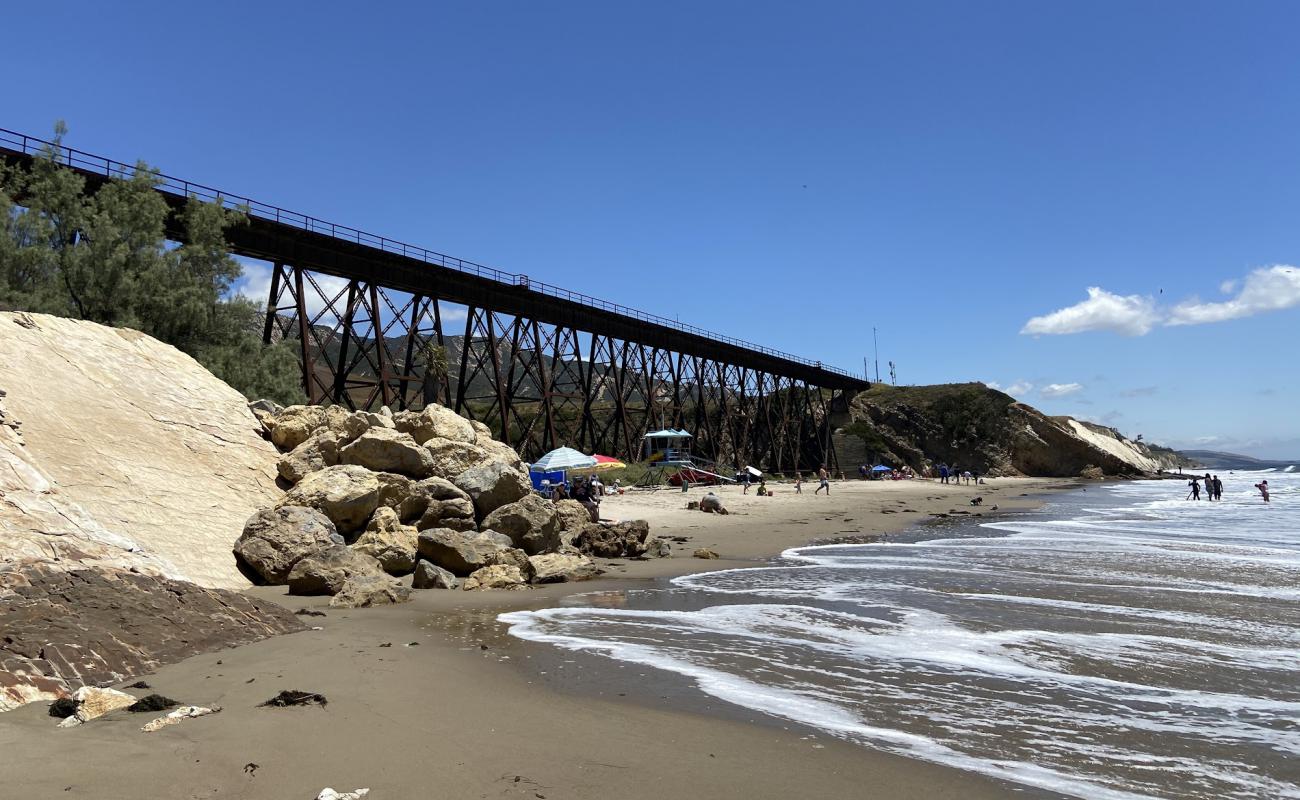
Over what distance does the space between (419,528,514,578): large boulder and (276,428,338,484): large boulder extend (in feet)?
8.66

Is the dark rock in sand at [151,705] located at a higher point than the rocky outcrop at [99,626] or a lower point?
lower

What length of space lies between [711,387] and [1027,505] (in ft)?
72.8

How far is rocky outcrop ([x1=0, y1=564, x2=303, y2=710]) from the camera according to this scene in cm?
439

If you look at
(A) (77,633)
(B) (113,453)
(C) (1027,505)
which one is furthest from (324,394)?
(C) (1027,505)

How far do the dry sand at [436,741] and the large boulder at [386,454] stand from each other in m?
5.83

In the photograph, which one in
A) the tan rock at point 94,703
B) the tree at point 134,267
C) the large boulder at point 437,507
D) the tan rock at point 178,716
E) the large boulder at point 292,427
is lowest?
the tan rock at point 178,716

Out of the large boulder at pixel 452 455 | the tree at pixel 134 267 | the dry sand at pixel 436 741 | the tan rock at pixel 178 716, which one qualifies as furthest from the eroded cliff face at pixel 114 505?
the tree at pixel 134 267

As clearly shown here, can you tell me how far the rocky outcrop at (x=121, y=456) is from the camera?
5.91 metres

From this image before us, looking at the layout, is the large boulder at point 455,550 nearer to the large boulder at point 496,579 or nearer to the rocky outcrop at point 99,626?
the large boulder at point 496,579

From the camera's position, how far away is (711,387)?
1908 inches

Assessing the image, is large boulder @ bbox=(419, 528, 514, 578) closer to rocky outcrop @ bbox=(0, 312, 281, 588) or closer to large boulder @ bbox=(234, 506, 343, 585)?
large boulder @ bbox=(234, 506, 343, 585)

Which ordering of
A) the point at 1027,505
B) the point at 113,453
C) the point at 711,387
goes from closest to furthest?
the point at 113,453
the point at 1027,505
the point at 711,387

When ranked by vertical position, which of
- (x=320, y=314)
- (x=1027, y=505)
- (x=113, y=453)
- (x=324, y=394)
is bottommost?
(x=1027, y=505)

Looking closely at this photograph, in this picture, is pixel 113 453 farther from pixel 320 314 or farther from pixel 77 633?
pixel 320 314
